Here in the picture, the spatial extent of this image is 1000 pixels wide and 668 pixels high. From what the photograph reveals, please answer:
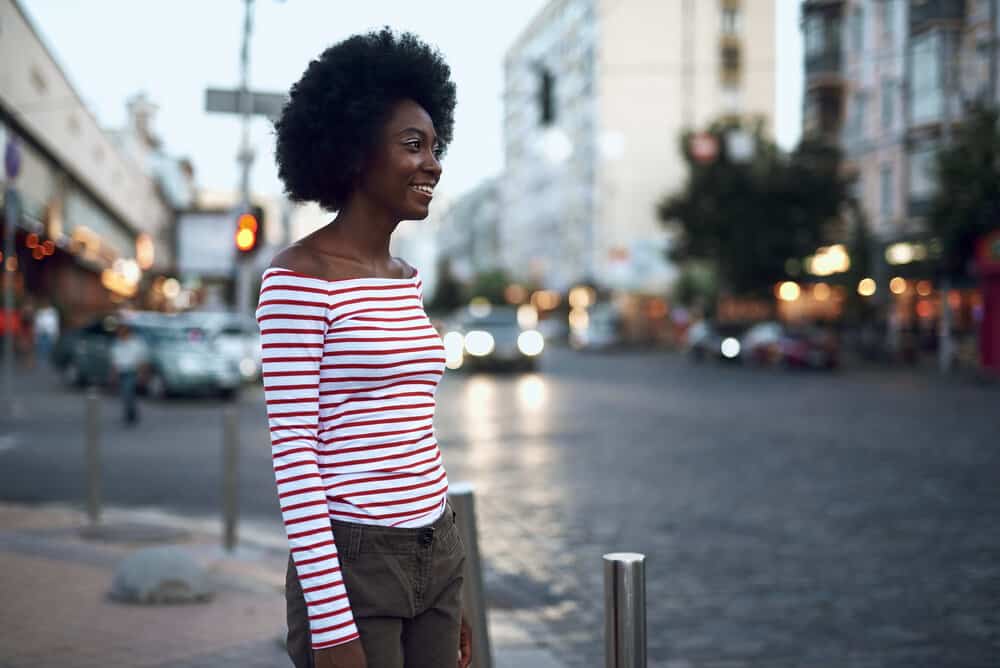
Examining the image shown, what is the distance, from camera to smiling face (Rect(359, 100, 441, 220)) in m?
2.50

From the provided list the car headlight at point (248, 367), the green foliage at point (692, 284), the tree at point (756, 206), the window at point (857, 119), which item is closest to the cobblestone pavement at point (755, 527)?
the car headlight at point (248, 367)

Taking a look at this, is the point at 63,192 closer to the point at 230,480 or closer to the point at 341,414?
the point at 230,480

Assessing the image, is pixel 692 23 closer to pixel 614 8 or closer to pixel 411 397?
pixel 614 8

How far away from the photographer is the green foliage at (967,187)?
30.3m

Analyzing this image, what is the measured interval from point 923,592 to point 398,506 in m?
5.24

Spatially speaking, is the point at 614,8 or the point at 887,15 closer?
the point at 887,15

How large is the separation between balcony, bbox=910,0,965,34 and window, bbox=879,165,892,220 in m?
9.27

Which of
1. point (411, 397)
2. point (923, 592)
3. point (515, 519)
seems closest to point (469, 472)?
point (515, 519)

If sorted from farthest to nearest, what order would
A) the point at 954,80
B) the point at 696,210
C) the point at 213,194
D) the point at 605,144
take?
the point at 213,194 < the point at 605,144 < the point at 696,210 < the point at 954,80

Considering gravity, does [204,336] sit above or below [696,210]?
below

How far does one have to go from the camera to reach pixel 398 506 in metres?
2.38

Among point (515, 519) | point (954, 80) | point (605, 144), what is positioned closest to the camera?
point (515, 519)

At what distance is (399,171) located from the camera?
2.50 meters

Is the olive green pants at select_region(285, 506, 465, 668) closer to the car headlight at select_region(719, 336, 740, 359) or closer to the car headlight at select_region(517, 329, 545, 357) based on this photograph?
the car headlight at select_region(517, 329, 545, 357)
